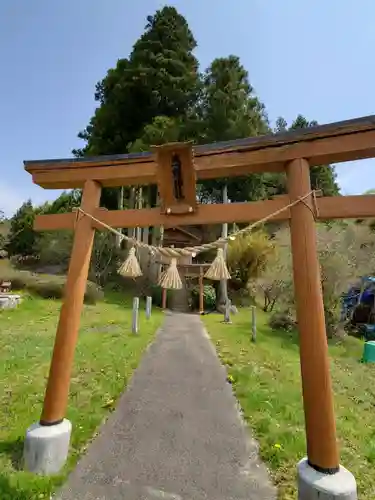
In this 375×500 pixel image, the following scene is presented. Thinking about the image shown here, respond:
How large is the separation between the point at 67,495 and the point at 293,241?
296cm

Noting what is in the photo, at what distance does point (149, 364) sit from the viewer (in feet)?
20.3

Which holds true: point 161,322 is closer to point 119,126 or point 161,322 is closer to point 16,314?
point 16,314

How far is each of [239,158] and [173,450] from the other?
3.16 metres

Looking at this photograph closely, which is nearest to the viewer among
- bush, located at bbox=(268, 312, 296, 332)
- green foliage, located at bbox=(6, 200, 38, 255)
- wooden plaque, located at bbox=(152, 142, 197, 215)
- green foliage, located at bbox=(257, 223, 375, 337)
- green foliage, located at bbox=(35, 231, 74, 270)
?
wooden plaque, located at bbox=(152, 142, 197, 215)

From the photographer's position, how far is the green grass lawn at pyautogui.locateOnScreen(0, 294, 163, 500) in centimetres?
288

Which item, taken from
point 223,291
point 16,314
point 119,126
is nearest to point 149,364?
point 16,314

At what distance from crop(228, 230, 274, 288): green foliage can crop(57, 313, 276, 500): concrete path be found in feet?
40.8

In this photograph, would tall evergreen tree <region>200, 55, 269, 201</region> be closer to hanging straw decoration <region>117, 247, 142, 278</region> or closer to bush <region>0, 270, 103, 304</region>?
bush <region>0, 270, 103, 304</region>

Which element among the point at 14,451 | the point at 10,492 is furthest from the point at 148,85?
the point at 10,492

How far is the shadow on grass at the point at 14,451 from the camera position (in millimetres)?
2952

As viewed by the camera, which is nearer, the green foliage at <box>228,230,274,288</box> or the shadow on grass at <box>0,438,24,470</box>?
the shadow on grass at <box>0,438,24,470</box>

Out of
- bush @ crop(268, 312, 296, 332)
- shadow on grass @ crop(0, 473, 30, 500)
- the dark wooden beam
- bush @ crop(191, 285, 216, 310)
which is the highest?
the dark wooden beam

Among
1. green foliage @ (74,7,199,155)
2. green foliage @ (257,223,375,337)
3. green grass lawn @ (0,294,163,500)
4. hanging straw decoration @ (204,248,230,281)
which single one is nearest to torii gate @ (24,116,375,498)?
green grass lawn @ (0,294,163,500)

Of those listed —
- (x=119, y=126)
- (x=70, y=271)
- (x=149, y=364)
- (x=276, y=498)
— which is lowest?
(x=276, y=498)
